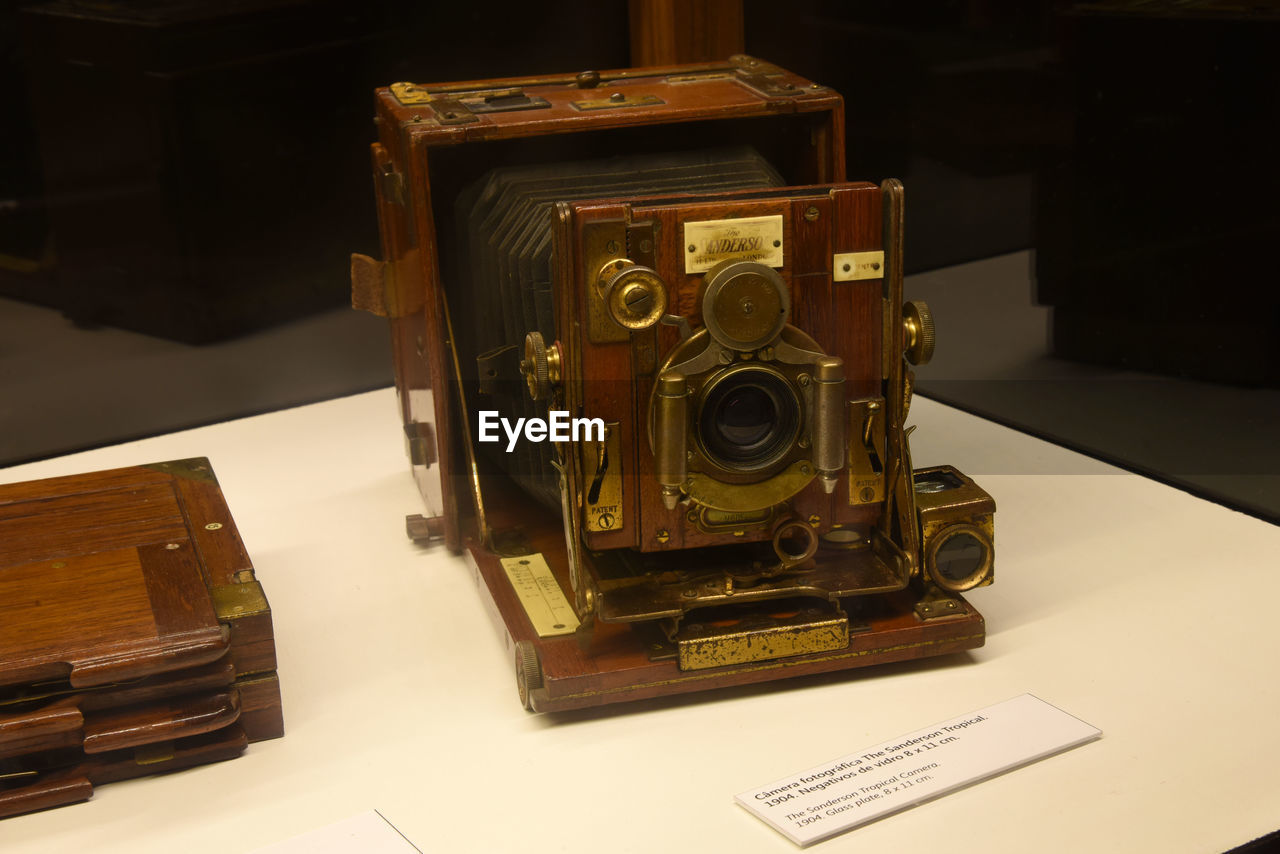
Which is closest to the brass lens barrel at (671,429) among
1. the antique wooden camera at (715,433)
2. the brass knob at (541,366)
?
the antique wooden camera at (715,433)

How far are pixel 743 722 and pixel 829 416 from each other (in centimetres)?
40

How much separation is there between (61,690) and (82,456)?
54.2 inches

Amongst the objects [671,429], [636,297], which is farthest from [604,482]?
[636,297]

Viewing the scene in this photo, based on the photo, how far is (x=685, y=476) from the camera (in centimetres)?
181

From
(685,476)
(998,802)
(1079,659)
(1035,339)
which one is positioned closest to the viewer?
(998,802)

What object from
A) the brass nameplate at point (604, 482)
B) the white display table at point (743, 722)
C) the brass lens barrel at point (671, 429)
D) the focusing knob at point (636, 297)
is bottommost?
the white display table at point (743, 722)

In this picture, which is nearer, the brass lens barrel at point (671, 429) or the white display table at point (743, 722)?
the white display table at point (743, 722)

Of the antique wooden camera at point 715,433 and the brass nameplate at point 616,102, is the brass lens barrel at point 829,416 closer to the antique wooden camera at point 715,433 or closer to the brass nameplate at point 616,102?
the antique wooden camera at point 715,433

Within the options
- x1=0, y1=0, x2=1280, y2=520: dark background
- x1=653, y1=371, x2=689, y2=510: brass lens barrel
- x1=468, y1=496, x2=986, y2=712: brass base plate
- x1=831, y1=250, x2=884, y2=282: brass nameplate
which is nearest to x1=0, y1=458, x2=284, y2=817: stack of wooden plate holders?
x1=468, y1=496, x2=986, y2=712: brass base plate

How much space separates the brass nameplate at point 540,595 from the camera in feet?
6.45

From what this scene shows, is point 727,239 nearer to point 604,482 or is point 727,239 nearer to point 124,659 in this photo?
point 604,482

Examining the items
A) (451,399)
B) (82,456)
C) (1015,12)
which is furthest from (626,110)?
(82,456)

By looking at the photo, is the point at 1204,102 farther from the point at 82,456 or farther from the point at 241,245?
the point at 82,456

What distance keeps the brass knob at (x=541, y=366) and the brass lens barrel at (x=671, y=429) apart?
14cm
